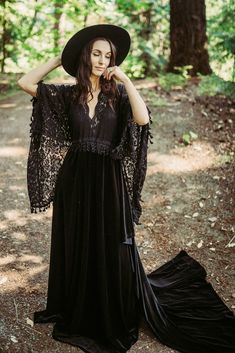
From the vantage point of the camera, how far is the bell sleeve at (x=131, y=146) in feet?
11.2

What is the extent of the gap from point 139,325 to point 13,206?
2.84 meters

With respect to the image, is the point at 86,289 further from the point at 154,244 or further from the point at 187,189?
the point at 187,189

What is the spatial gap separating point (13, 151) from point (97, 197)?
441 cm

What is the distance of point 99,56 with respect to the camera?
3.32m

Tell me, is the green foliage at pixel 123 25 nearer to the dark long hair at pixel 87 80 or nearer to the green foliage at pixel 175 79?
the green foliage at pixel 175 79

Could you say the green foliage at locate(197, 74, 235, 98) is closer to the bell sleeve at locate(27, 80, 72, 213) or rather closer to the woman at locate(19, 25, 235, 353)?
the woman at locate(19, 25, 235, 353)

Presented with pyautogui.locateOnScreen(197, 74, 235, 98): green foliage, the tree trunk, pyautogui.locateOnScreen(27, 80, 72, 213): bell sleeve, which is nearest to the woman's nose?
pyautogui.locateOnScreen(27, 80, 72, 213): bell sleeve

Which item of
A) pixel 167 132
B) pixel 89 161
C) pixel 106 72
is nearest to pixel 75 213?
pixel 89 161

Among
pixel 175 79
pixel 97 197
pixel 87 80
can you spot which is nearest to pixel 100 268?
pixel 97 197

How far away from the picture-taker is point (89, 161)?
135 inches

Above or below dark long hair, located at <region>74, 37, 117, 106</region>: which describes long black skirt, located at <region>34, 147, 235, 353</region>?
below

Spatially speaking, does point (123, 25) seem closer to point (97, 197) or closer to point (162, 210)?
point (162, 210)

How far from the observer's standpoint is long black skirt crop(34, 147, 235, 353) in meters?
3.52

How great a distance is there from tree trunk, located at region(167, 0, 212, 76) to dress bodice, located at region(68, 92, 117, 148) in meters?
7.16
